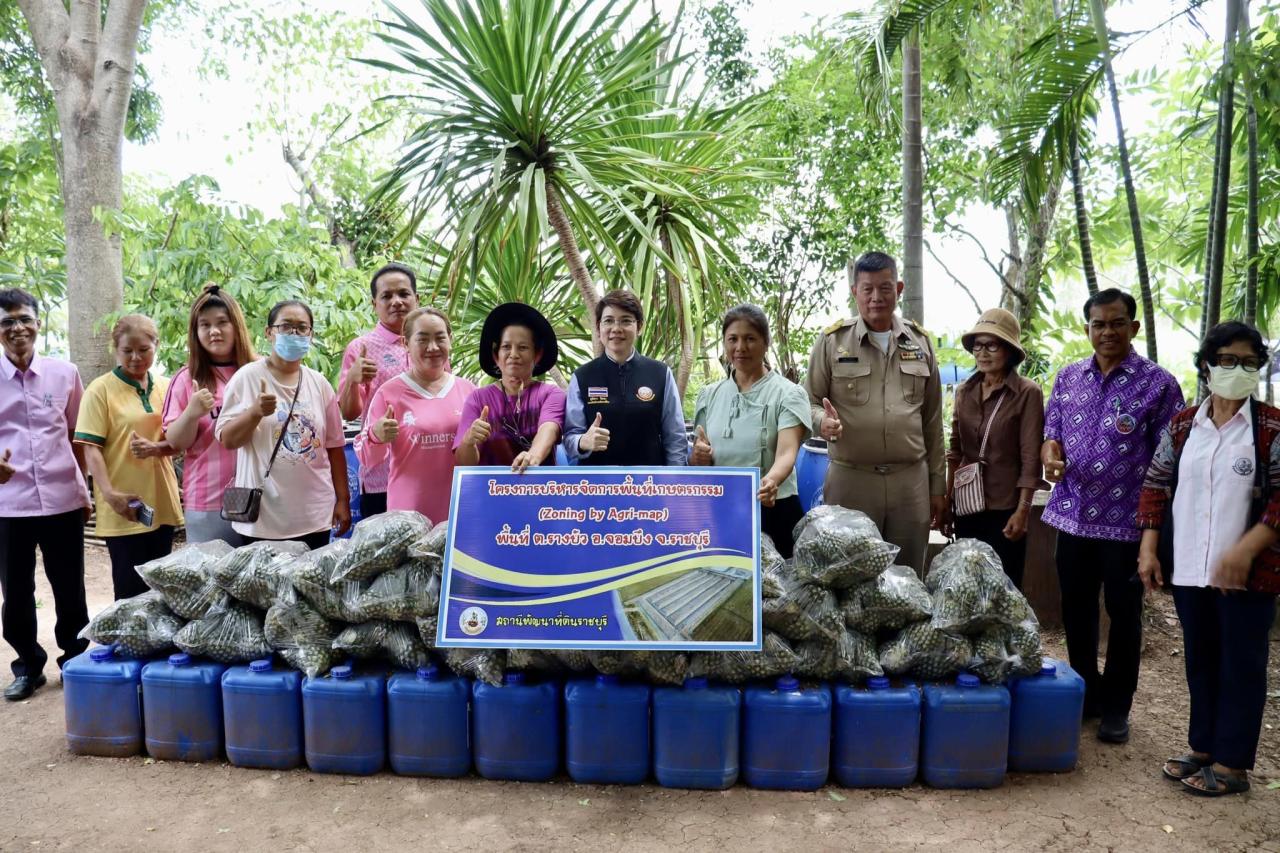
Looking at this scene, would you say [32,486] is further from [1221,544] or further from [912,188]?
[912,188]

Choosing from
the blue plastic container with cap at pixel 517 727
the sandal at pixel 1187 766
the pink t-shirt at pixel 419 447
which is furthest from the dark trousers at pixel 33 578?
the sandal at pixel 1187 766

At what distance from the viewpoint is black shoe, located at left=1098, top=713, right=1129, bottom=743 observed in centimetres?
336

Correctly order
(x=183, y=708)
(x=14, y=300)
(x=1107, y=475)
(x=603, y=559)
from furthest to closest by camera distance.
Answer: (x=14, y=300), (x=1107, y=475), (x=183, y=708), (x=603, y=559)

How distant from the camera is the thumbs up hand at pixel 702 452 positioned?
345cm

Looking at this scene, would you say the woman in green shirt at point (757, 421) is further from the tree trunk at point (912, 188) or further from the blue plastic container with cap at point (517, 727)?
the tree trunk at point (912, 188)

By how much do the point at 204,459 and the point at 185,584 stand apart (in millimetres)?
619

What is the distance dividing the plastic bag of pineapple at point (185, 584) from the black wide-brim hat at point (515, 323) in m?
1.26

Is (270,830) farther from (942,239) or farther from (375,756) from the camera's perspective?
(942,239)

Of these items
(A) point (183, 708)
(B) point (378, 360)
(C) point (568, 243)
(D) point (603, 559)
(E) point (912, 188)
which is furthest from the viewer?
(E) point (912, 188)

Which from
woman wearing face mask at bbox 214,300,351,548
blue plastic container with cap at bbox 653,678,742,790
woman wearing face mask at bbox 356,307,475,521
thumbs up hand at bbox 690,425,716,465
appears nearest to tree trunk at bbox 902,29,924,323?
thumbs up hand at bbox 690,425,716,465

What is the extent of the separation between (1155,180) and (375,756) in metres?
9.12

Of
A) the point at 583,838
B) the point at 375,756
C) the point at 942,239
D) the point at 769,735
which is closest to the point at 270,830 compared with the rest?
the point at 375,756

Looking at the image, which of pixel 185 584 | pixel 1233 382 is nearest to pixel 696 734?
pixel 185 584

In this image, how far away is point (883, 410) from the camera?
140 inches
